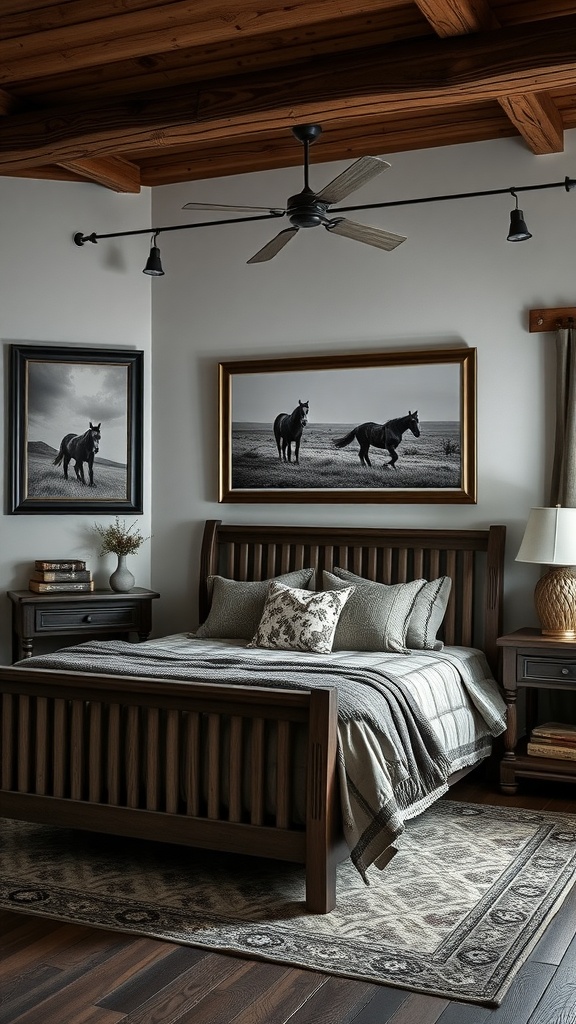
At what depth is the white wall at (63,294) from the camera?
239 inches

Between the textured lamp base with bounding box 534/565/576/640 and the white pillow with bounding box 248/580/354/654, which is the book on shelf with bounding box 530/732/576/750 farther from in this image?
the white pillow with bounding box 248/580/354/654

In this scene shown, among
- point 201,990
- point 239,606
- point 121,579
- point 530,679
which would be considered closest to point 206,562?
point 121,579

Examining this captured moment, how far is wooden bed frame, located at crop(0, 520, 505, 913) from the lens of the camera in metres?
3.49

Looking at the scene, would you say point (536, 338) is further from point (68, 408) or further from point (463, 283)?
point (68, 408)

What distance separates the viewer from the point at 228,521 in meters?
6.30

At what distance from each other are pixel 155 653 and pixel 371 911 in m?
1.67

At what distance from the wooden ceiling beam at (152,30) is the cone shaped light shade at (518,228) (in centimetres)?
127

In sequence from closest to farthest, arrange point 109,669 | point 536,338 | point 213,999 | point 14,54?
point 213,999 < point 109,669 < point 14,54 < point 536,338

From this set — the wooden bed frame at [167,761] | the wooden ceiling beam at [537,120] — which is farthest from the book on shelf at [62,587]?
the wooden ceiling beam at [537,120]

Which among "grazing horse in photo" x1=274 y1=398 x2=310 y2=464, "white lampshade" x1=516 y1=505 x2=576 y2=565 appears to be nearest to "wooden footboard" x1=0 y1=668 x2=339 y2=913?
"white lampshade" x1=516 y1=505 x2=576 y2=565

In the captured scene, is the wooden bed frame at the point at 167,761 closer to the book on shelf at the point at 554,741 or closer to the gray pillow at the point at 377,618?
the gray pillow at the point at 377,618

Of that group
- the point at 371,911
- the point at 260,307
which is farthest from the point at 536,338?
the point at 371,911

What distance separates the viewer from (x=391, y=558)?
5691 mm

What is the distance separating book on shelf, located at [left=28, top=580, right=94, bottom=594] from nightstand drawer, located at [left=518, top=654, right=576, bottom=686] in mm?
2500
